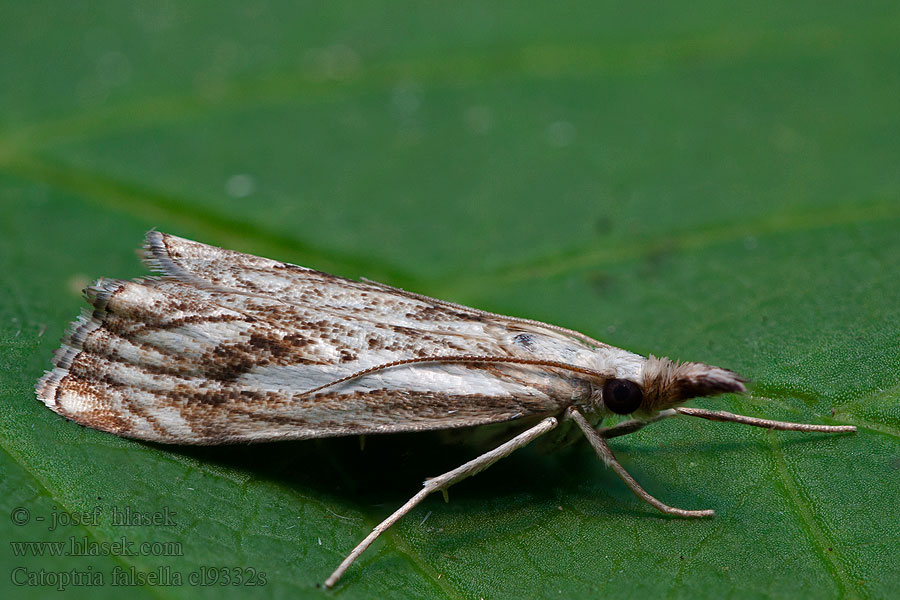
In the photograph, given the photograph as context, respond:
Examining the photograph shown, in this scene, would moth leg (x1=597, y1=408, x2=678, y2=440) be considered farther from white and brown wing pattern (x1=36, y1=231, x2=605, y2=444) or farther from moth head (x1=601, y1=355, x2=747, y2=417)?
white and brown wing pattern (x1=36, y1=231, x2=605, y2=444)

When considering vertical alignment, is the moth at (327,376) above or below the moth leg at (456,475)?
above

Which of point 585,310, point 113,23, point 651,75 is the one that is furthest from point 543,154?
point 113,23

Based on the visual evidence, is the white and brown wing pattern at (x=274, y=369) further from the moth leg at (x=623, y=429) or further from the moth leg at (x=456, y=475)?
the moth leg at (x=623, y=429)

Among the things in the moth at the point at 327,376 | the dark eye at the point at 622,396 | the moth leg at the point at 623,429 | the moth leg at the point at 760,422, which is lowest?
the moth leg at the point at 623,429

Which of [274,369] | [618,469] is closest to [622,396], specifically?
[618,469]

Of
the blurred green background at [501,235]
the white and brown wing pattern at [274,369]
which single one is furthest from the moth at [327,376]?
the blurred green background at [501,235]

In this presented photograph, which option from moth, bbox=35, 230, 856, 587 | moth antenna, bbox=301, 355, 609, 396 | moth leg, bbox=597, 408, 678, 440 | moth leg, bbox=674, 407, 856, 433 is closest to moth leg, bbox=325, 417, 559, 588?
moth, bbox=35, 230, 856, 587
